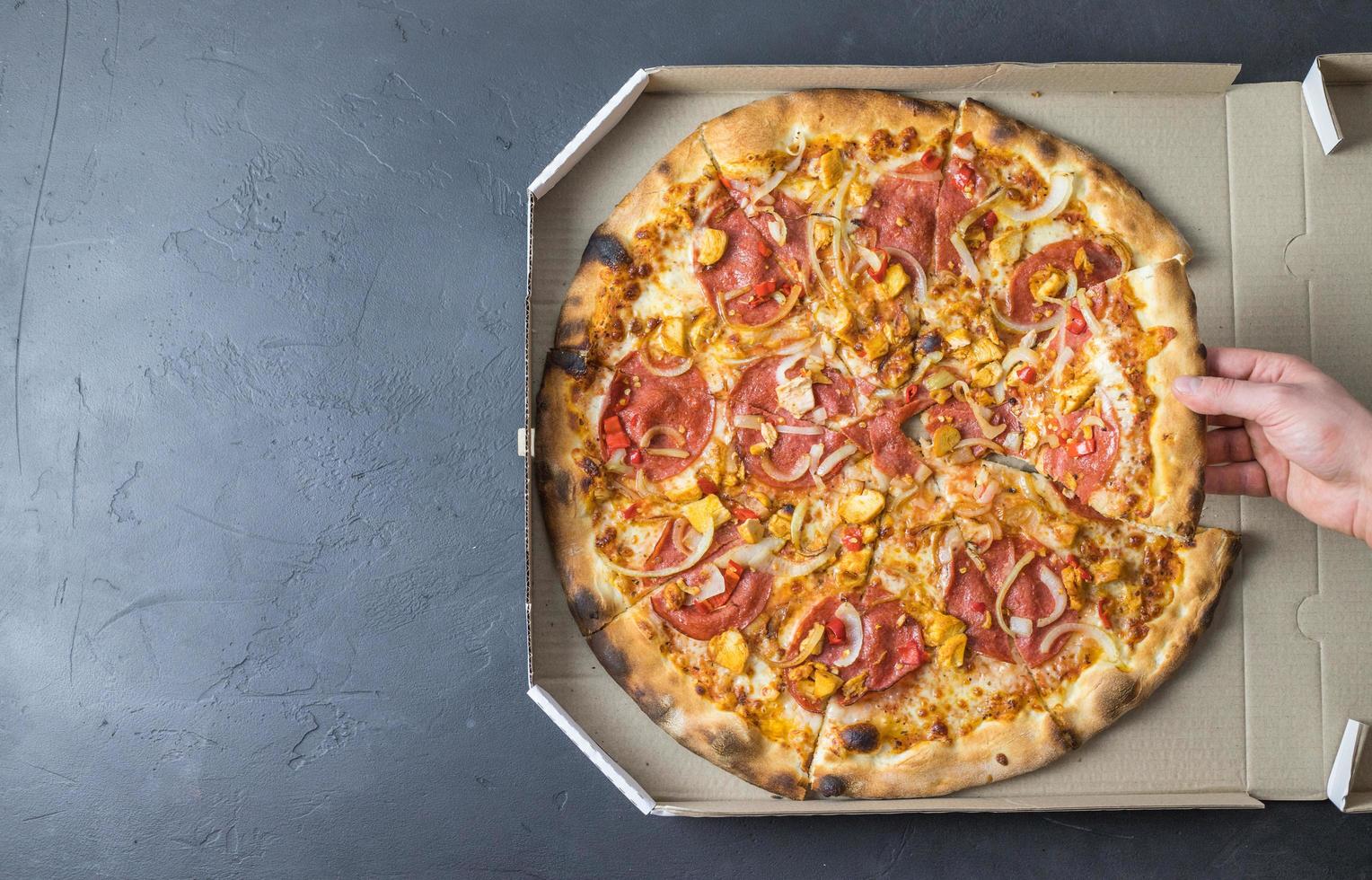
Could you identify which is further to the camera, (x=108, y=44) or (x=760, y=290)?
(x=108, y=44)

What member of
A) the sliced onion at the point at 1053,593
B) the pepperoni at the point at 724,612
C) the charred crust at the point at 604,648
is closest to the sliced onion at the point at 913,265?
the sliced onion at the point at 1053,593

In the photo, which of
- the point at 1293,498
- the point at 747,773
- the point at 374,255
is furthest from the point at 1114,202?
the point at 374,255

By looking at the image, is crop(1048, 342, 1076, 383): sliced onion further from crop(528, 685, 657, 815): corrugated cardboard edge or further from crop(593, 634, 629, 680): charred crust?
crop(528, 685, 657, 815): corrugated cardboard edge

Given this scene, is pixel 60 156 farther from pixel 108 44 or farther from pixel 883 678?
pixel 883 678

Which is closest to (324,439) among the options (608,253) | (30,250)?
(608,253)

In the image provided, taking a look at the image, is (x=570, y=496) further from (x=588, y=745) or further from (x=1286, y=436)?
(x=1286, y=436)

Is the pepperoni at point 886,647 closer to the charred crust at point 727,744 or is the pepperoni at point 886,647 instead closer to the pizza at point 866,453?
the pizza at point 866,453
